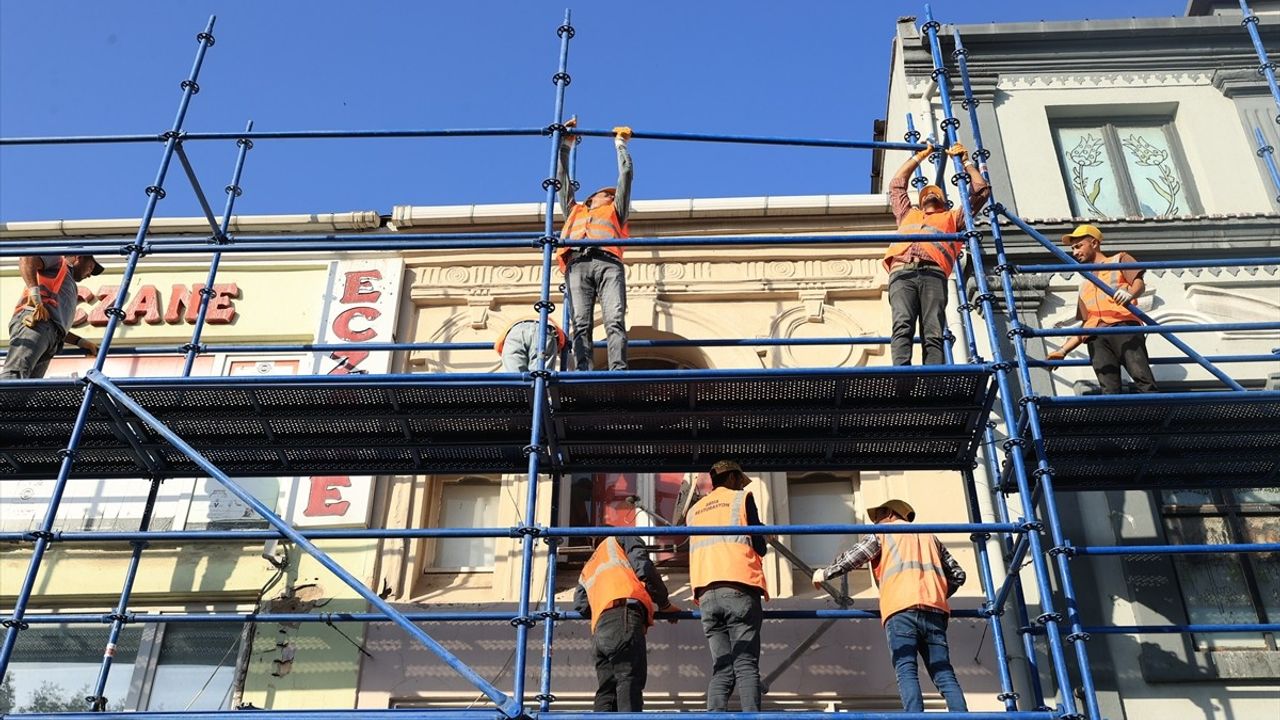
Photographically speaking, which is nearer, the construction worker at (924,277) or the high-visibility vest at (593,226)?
the construction worker at (924,277)

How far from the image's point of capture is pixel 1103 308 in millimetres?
9695

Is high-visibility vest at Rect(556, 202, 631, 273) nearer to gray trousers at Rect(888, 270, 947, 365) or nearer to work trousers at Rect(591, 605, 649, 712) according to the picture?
gray trousers at Rect(888, 270, 947, 365)

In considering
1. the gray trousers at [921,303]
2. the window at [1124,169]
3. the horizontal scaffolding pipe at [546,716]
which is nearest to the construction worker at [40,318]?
the horizontal scaffolding pipe at [546,716]

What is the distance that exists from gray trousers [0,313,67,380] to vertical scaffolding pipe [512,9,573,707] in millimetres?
4332

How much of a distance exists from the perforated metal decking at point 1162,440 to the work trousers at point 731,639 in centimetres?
209

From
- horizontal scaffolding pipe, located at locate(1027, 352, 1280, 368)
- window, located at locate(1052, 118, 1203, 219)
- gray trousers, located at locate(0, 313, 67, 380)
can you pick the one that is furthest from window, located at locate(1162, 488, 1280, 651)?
gray trousers, located at locate(0, 313, 67, 380)

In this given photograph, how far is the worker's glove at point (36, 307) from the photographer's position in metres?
9.82

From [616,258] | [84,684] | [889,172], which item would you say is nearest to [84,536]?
[84,684]

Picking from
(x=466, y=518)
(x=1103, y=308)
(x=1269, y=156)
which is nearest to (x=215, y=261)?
(x=466, y=518)

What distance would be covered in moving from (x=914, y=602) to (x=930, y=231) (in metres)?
3.05

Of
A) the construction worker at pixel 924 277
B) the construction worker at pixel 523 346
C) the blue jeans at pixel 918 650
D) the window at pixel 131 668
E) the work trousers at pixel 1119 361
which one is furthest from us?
the window at pixel 131 668

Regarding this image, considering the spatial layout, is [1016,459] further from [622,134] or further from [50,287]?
[50,287]

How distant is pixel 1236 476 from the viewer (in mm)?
9305

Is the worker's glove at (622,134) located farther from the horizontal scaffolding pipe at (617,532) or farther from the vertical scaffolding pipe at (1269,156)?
the vertical scaffolding pipe at (1269,156)
